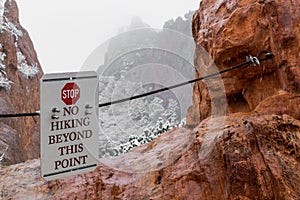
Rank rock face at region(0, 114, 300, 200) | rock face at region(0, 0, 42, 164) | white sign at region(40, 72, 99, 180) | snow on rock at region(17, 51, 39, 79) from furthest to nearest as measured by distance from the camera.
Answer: snow on rock at region(17, 51, 39, 79), rock face at region(0, 0, 42, 164), rock face at region(0, 114, 300, 200), white sign at region(40, 72, 99, 180)

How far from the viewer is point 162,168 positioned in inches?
93.4

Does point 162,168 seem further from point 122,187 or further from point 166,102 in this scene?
point 166,102

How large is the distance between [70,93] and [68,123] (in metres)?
0.11

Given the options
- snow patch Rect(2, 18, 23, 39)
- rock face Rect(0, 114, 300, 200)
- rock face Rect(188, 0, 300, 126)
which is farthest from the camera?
snow patch Rect(2, 18, 23, 39)

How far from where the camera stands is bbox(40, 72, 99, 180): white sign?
1.35 metres

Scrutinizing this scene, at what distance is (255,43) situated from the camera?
8.48 feet

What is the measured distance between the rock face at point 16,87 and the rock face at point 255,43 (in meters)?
5.33

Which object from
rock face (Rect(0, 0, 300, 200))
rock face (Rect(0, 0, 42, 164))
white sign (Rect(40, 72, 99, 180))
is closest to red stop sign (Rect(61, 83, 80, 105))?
white sign (Rect(40, 72, 99, 180))

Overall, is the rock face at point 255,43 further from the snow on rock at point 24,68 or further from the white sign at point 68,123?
the snow on rock at point 24,68

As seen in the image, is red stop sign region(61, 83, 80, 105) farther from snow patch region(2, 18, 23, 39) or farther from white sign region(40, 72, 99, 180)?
snow patch region(2, 18, 23, 39)

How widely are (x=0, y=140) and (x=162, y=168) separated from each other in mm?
5945

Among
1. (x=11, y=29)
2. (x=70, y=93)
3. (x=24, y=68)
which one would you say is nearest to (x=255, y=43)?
(x=70, y=93)

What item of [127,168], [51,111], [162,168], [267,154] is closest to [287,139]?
[267,154]

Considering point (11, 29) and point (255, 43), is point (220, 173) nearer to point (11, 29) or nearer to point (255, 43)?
point (255, 43)
